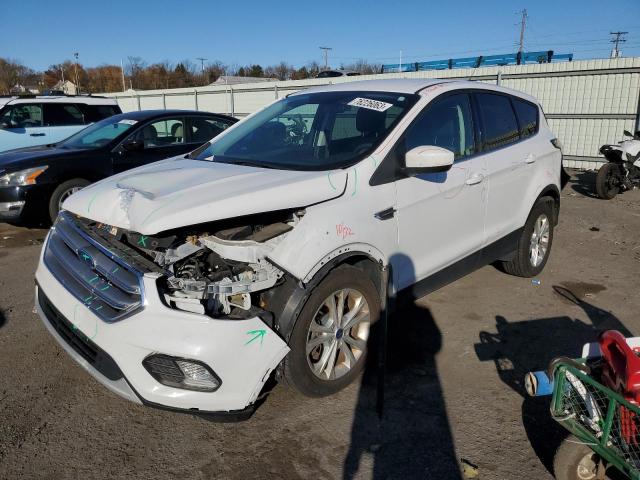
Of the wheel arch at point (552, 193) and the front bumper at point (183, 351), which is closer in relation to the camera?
the front bumper at point (183, 351)

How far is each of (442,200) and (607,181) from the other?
23.4 ft

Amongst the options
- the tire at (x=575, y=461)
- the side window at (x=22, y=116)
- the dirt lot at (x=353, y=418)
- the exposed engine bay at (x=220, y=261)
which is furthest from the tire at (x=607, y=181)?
the side window at (x=22, y=116)

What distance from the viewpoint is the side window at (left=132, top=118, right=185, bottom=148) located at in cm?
721

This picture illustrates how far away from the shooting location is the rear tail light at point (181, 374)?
2.43 meters

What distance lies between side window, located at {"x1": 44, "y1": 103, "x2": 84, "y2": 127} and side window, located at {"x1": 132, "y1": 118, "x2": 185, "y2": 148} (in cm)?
378

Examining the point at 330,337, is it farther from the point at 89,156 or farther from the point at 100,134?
the point at 100,134

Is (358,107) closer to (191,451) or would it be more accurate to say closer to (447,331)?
(447,331)

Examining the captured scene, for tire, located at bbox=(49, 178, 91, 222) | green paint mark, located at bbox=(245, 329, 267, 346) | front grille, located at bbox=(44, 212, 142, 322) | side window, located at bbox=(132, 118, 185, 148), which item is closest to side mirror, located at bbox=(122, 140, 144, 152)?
side window, located at bbox=(132, 118, 185, 148)

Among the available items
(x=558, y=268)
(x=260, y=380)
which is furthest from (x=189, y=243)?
(x=558, y=268)

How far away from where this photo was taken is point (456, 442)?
9.02 ft

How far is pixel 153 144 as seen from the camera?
7.28 m

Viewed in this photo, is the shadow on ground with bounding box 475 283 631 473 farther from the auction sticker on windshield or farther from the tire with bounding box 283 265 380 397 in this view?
the auction sticker on windshield

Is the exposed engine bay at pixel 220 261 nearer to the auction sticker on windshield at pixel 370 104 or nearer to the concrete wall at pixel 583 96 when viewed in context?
the auction sticker on windshield at pixel 370 104

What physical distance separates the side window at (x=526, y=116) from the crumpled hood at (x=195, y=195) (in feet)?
8.25
